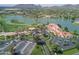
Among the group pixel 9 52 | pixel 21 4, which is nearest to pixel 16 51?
pixel 9 52

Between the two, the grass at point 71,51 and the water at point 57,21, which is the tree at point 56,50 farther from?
the water at point 57,21

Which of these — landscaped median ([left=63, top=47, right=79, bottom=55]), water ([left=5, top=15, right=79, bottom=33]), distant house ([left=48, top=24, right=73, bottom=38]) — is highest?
water ([left=5, top=15, right=79, bottom=33])

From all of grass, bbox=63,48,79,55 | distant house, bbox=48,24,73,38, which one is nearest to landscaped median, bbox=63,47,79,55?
grass, bbox=63,48,79,55

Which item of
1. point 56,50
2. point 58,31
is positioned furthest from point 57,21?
point 56,50

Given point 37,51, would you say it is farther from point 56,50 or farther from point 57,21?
point 57,21

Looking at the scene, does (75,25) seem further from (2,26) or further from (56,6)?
(2,26)

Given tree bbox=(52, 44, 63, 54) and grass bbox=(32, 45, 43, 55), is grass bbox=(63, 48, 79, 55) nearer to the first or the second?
tree bbox=(52, 44, 63, 54)

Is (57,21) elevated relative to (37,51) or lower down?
elevated

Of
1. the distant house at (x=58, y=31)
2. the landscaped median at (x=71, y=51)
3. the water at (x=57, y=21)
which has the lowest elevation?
the landscaped median at (x=71, y=51)

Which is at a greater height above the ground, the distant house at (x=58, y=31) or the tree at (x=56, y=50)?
the distant house at (x=58, y=31)

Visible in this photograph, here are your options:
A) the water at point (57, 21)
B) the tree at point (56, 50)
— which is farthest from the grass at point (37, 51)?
the water at point (57, 21)

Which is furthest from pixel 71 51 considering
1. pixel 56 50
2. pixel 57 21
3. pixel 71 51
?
pixel 57 21
